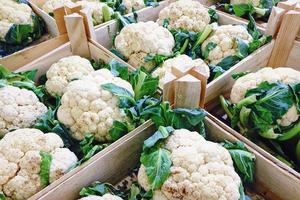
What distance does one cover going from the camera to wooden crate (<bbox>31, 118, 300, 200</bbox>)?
3.63 ft

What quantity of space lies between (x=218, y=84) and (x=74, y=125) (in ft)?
2.52

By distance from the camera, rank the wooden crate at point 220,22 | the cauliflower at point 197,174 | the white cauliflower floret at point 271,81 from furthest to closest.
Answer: the wooden crate at point 220,22, the white cauliflower floret at point 271,81, the cauliflower at point 197,174

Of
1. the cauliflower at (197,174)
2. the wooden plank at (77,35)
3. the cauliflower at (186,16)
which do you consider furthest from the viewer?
the cauliflower at (186,16)

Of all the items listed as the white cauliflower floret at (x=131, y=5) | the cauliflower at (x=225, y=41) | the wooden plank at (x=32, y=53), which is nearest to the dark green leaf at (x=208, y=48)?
the cauliflower at (x=225, y=41)

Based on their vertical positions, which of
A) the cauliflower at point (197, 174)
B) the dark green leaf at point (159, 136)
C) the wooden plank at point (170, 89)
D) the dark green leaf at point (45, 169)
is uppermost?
the wooden plank at point (170, 89)

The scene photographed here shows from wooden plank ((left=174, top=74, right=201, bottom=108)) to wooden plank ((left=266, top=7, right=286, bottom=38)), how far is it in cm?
87

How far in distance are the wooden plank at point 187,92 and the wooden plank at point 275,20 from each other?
872mm

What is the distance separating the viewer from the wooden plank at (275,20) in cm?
170

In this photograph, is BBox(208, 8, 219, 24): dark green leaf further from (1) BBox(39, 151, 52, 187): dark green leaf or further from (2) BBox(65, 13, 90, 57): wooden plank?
(1) BBox(39, 151, 52, 187): dark green leaf

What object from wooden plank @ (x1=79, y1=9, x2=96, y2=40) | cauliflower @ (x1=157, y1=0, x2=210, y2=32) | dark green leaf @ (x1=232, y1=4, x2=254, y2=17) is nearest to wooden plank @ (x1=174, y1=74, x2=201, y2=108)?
wooden plank @ (x1=79, y1=9, x2=96, y2=40)

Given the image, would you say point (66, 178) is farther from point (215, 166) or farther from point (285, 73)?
→ point (285, 73)

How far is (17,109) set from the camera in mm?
→ 1381

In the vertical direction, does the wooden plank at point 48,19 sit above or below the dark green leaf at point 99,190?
above

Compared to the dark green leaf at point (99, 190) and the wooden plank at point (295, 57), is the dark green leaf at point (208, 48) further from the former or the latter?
the dark green leaf at point (99, 190)
